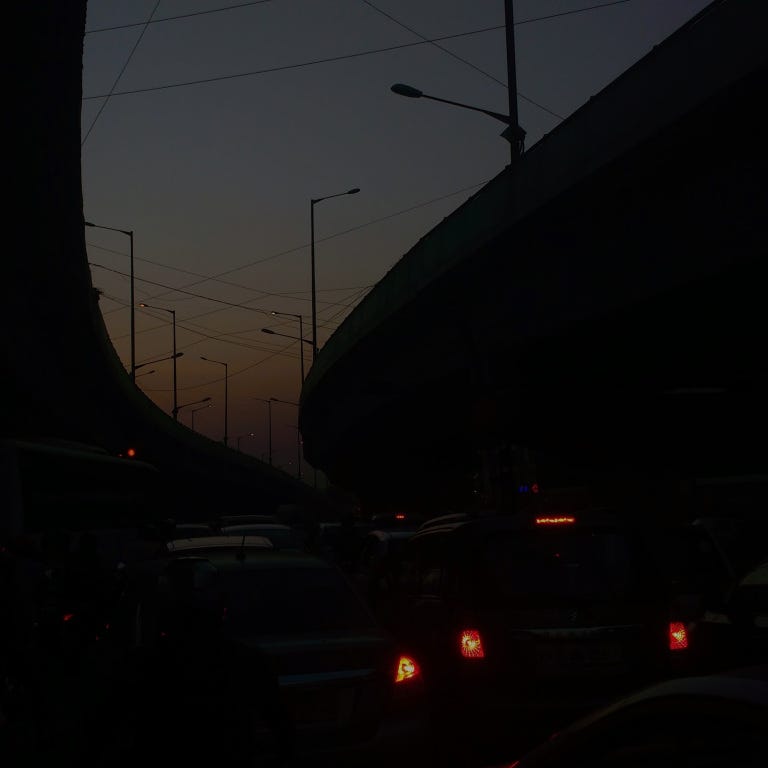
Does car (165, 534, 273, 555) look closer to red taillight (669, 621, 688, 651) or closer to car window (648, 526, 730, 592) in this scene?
red taillight (669, 621, 688, 651)

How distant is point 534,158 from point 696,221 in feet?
11.8

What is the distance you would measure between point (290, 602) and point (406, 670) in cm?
87

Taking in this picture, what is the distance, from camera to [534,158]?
823 inches

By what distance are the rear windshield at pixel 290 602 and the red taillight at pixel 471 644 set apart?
81 centimetres

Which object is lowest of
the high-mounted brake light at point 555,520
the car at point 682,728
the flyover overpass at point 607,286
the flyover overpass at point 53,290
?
the car at point 682,728

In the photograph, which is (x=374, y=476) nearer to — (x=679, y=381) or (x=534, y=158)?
(x=679, y=381)

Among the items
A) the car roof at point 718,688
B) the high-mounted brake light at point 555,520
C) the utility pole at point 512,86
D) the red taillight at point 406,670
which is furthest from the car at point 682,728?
the utility pole at point 512,86

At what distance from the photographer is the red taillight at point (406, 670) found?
6952mm

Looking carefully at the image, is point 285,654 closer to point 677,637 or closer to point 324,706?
point 324,706

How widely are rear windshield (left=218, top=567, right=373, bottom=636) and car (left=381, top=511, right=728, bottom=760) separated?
34.7 inches

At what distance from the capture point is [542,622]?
792 centimetres

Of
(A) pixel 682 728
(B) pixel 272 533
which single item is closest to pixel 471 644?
(A) pixel 682 728

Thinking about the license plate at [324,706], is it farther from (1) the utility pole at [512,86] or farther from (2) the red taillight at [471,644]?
(1) the utility pole at [512,86]

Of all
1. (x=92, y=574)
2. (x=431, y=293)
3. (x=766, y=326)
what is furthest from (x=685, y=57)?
(x=431, y=293)
